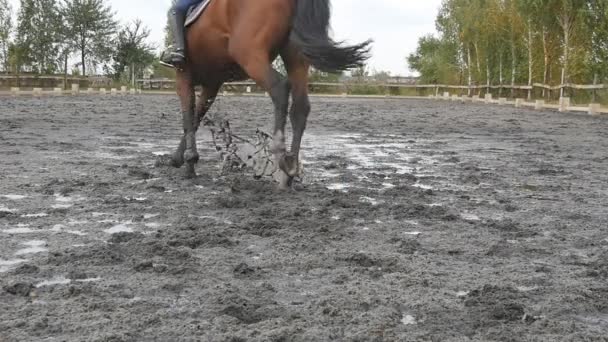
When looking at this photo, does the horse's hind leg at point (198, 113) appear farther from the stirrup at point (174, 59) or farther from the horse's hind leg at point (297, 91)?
the horse's hind leg at point (297, 91)

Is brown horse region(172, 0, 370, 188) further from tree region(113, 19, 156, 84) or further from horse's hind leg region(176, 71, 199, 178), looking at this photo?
tree region(113, 19, 156, 84)

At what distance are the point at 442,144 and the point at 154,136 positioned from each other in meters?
4.79

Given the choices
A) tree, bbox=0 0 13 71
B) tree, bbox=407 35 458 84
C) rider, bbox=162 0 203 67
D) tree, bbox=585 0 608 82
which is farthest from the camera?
tree, bbox=407 35 458 84

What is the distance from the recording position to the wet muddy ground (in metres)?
2.56

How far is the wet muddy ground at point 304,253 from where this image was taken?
101 inches

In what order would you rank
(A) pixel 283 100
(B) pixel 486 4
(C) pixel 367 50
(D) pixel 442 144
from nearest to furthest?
1. (A) pixel 283 100
2. (C) pixel 367 50
3. (D) pixel 442 144
4. (B) pixel 486 4

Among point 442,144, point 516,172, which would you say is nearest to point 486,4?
point 442,144

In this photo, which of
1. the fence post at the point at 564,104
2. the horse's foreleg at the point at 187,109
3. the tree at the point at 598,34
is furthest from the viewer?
the tree at the point at 598,34

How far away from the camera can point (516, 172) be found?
7309 millimetres

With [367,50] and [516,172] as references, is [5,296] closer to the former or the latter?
[367,50]

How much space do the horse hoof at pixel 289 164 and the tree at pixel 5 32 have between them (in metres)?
38.4

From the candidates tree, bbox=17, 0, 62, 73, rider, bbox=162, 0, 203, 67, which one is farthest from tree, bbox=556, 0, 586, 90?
tree, bbox=17, 0, 62, 73

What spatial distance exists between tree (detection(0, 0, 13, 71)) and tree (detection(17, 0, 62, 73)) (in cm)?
82

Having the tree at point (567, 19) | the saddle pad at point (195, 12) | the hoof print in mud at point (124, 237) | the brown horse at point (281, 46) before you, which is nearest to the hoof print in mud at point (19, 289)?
the hoof print in mud at point (124, 237)
